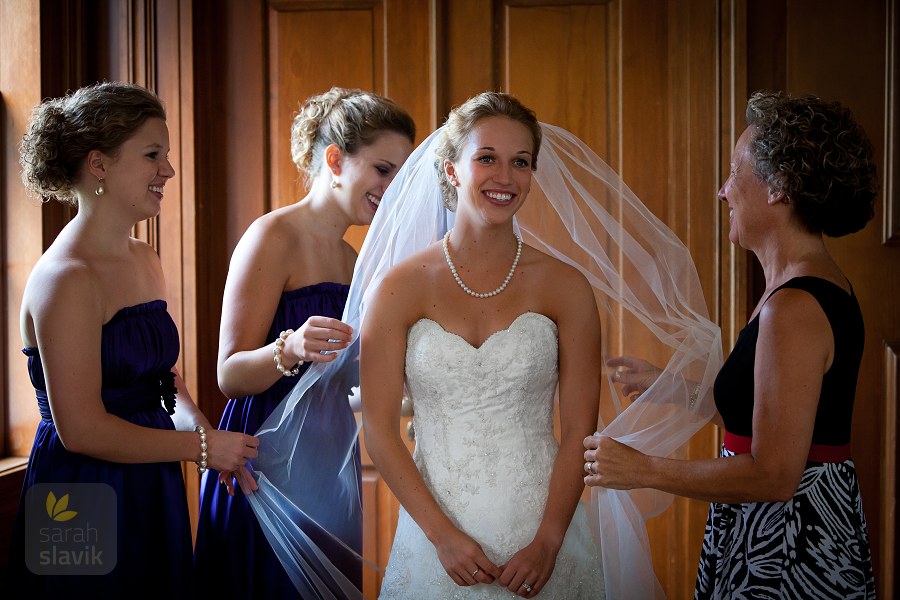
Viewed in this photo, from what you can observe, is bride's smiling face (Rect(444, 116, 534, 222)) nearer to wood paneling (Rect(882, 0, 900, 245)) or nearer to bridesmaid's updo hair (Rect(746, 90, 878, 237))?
bridesmaid's updo hair (Rect(746, 90, 878, 237))

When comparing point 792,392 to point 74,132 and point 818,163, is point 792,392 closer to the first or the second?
point 818,163

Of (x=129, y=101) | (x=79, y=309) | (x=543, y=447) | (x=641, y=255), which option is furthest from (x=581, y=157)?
(x=79, y=309)

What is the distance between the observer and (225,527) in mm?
1989

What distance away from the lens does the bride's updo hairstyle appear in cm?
171

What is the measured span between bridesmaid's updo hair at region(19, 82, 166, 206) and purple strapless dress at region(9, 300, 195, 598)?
13.0 inches

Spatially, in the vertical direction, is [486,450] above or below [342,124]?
below

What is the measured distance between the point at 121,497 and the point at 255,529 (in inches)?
13.3

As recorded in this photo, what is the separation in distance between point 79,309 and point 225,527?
0.65 metres

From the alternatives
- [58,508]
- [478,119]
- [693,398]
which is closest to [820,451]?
[693,398]

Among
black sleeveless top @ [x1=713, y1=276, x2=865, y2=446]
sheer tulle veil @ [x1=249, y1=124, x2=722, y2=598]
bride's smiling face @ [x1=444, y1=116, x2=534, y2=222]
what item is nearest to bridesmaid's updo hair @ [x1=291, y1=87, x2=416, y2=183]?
sheer tulle veil @ [x1=249, y1=124, x2=722, y2=598]

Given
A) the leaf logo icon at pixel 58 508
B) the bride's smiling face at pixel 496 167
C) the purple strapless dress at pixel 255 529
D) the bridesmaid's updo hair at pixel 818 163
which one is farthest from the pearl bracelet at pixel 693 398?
the leaf logo icon at pixel 58 508

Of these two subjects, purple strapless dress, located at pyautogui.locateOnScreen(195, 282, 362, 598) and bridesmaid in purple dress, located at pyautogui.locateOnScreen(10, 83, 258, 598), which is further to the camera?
purple strapless dress, located at pyautogui.locateOnScreen(195, 282, 362, 598)

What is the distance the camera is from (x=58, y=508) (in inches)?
69.9

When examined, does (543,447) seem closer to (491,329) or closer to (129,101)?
(491,329)
